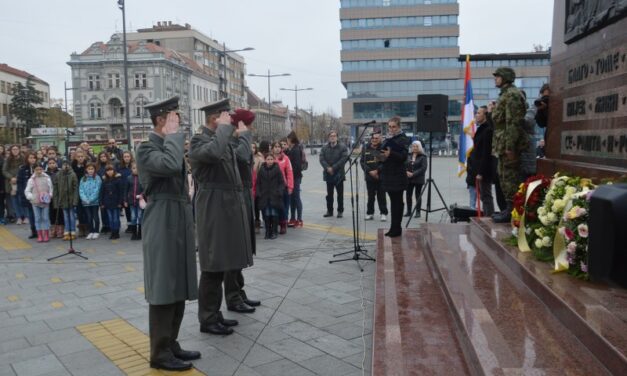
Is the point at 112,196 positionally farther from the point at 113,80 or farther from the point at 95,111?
the point at 95,111

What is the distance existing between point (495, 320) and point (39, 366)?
3739 mm

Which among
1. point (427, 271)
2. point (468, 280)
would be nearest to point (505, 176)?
point (427, 271)

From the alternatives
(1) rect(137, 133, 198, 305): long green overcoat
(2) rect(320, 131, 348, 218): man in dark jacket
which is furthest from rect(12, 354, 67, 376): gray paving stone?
(2) rect(320, 131, 348, 218): man in dark jacket

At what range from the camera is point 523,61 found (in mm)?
67250

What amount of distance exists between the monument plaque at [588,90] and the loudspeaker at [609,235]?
4.04 meters

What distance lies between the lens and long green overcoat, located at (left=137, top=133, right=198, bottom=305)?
164 inches

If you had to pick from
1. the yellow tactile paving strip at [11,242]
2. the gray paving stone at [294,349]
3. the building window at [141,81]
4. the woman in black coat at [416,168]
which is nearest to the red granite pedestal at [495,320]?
the gray paving stone at [294,349]

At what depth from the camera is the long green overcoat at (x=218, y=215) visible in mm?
5090

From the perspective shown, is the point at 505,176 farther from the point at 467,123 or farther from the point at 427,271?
the point at 467,123

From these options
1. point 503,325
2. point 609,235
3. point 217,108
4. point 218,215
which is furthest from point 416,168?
point 609,235

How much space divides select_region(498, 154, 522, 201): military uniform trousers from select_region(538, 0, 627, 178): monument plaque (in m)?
0.33

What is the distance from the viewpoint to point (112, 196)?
10.8 meters

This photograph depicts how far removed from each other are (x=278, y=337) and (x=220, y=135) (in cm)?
196

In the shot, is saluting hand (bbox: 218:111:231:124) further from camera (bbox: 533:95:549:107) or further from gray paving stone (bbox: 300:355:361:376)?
camera (bbox: 533:95:549:107)
